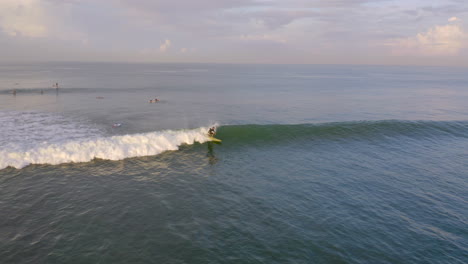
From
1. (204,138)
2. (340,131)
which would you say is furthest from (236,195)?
(340,131)

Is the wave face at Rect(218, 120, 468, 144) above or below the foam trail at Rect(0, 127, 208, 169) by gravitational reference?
above

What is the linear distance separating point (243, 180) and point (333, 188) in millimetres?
5774

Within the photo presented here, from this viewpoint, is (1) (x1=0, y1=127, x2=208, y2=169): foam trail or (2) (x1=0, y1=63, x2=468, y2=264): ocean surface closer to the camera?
(2) (x1=0, y1=63, x2=468, y2=264): ocean surface

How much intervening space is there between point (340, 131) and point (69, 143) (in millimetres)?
27353

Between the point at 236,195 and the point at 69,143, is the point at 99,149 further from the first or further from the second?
the point at 236,195

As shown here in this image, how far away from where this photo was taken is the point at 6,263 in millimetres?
10102

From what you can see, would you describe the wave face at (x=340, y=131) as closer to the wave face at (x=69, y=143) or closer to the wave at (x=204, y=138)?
the wave at (x=204, y=138)

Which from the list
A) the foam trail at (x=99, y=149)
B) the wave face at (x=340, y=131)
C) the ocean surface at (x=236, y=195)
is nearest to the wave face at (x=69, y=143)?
the foam trail at (x=99, y=149)

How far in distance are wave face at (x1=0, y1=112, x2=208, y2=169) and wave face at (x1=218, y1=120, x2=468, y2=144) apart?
425 centimetres

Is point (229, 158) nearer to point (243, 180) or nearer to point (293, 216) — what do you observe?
point (243, 180)

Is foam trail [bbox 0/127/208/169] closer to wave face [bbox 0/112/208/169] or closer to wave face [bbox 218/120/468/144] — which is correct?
wave face [bbox 0/112/208/169]

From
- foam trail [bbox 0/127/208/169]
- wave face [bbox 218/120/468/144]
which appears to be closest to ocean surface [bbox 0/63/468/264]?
foam trail [bbox 0/127/208/169]

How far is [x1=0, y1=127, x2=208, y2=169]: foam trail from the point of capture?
19.7 metres

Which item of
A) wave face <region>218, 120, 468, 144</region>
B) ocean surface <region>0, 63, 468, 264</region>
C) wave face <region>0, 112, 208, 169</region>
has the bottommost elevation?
ocean surface <region>0, 63, 468, 264</region>
